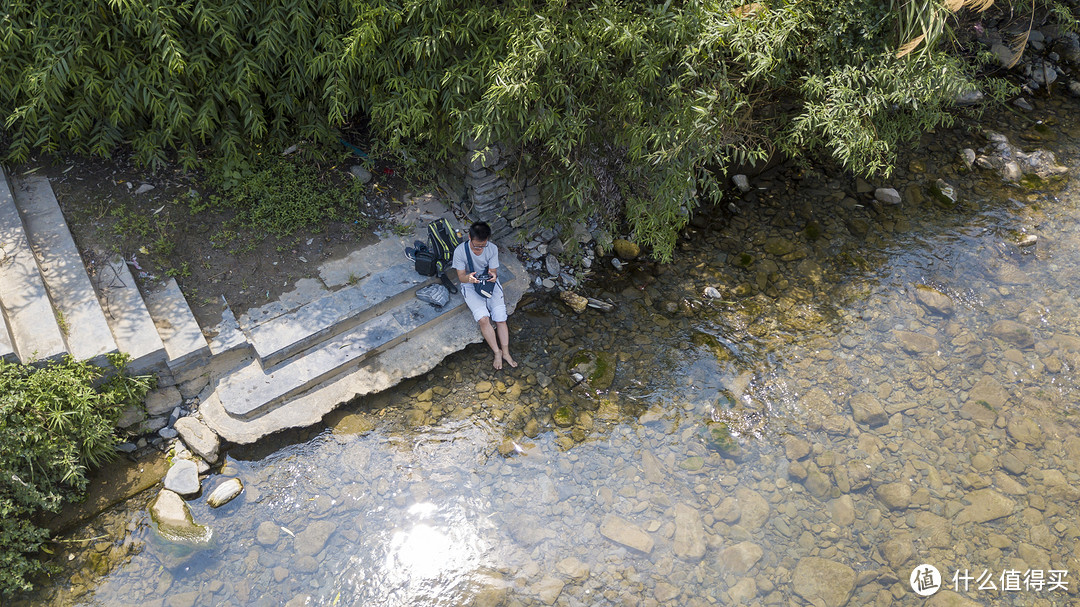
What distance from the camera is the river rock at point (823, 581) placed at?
411cm

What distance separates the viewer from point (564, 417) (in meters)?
5.07

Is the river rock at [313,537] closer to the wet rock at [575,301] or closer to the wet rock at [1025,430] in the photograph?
the wet rock at [575,301]

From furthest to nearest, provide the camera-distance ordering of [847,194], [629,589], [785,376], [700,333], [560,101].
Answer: [847,194] < [700,333] < [785,376] < [560,101] < [629,589]

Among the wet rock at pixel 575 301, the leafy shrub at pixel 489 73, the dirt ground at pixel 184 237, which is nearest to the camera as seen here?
the leafy shrub at pixel 489 73

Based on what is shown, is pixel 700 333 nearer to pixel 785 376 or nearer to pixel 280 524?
pixel 785 376

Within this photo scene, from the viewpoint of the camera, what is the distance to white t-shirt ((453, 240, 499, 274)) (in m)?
5.16

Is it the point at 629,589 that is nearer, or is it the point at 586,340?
the point at 629,589

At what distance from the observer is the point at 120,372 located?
4438 mm

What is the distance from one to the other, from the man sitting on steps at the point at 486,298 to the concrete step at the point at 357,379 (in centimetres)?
18

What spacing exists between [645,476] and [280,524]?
265cm

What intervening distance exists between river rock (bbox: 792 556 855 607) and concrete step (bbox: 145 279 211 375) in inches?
180

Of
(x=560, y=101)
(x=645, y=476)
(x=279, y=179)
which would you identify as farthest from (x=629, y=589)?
(x=279, y=179)

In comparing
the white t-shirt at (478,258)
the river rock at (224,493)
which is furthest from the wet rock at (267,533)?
the white t-shirt at (478,258)

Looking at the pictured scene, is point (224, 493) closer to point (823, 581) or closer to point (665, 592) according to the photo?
point (665, 592)
